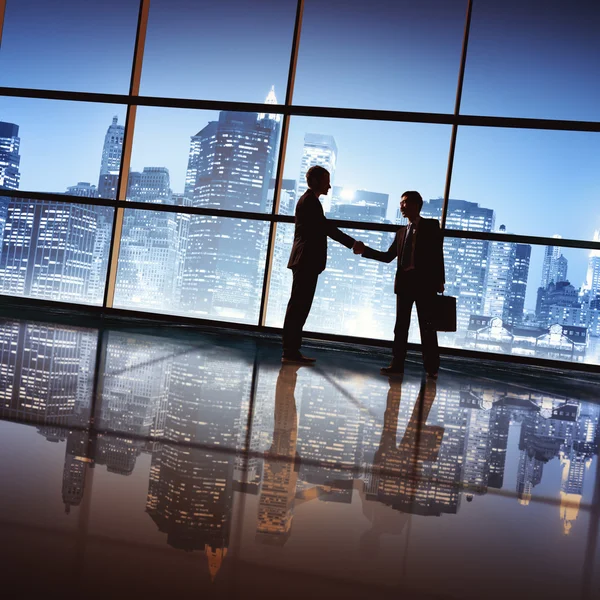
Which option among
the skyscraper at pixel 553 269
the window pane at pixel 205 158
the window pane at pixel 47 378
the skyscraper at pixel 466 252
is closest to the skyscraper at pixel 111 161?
the window pane at pixel 205 158

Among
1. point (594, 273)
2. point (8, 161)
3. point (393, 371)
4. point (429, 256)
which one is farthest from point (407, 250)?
point (8, 161)

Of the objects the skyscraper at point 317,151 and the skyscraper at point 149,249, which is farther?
the skyscraper at point 149,249

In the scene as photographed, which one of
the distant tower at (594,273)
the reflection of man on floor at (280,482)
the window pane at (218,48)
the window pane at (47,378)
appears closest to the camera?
the reflection of man on floor at (280,482)

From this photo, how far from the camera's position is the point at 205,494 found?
126 cm

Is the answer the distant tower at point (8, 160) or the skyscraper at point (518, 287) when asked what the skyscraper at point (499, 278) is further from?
the distant tower at point (8, 160)

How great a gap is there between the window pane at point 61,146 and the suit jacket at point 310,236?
2583 millimetres

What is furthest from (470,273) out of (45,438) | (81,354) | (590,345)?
(45,438)

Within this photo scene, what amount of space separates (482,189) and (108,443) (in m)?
4.48

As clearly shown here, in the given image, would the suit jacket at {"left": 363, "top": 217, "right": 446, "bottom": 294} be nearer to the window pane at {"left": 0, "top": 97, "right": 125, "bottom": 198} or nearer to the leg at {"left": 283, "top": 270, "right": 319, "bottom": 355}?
the leg at {"left": 283, "top": 270, "right": 319, "bottom": 355}

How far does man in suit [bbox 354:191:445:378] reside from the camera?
403cm

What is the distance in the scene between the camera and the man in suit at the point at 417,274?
4.03 m

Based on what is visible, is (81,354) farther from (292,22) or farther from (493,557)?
(292,22)

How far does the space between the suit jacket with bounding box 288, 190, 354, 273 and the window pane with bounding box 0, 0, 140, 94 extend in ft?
9.36

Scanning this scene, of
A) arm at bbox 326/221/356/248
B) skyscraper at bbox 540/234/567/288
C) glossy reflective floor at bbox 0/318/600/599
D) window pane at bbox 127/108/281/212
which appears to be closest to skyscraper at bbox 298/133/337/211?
window pane at bbox 127/108/281/212
